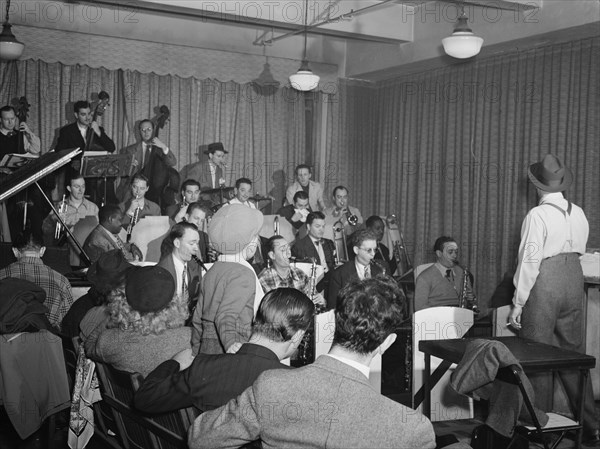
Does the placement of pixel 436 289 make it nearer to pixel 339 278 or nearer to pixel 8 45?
pixel 339 278

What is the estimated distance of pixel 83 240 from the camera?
6.95 m

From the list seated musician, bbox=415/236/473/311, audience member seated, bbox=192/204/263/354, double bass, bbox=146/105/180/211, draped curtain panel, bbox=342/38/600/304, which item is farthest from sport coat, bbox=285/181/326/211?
audience member seated, bbox=192/204/263/354

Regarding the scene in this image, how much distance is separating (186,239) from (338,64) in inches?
262

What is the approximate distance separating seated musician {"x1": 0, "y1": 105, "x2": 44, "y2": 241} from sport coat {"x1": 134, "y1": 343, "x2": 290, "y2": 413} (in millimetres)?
5883

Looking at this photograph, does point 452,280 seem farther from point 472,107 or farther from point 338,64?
point 338,64

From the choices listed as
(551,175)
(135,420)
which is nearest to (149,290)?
(135,420)

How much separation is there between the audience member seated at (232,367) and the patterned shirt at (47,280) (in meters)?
2.36

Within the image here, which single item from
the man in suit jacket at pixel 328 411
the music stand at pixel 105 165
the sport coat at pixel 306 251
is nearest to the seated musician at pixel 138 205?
the music stand at pixel 105 165

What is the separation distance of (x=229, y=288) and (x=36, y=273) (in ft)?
6.73

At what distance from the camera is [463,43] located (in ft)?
23.3

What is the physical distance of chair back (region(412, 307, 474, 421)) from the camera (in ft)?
15.0

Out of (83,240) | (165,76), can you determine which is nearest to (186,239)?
(83,240)

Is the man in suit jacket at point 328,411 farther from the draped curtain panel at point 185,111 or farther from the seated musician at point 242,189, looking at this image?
the draped curtain panel at point 185,111

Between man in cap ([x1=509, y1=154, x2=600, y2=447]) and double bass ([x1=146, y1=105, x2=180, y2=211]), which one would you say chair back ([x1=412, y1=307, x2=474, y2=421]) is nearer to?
man in cap ([x1=509, y1=154, x2=600, y2=447])
